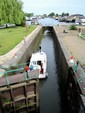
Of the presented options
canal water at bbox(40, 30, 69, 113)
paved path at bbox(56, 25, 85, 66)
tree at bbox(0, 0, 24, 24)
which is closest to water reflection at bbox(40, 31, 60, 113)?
canal water at bbox(40, 30, 69, 113)

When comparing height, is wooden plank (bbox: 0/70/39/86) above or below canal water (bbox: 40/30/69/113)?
above

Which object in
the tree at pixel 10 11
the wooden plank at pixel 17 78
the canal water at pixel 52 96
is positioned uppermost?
the tree at pixel 10 11

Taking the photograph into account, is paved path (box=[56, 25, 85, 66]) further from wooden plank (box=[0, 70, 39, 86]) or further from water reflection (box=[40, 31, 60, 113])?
wooden plank (box=[0, 70, 39, 86])

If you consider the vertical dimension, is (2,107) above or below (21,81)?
below

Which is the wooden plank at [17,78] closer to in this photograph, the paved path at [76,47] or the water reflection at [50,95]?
the water reflection at [50,95]

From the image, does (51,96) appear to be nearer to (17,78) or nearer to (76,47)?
(17,78)

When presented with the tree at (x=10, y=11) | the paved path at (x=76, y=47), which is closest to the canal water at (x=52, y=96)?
the paved path at (x=76, y=47)

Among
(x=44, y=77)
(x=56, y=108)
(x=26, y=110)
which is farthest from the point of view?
(x=44, y=77)

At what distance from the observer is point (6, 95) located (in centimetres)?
727

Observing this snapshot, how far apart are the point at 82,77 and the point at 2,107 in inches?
195

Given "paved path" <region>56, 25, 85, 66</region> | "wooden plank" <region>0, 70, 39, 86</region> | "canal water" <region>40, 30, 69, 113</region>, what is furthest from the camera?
"paved path" <region>56, 25, 85, 66</region>

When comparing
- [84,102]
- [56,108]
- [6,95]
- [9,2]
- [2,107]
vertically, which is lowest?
[56,108]

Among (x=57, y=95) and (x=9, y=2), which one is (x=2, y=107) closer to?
(x=57, y=95)

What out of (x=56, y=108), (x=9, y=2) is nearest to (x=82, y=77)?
(x=56, y=108)
